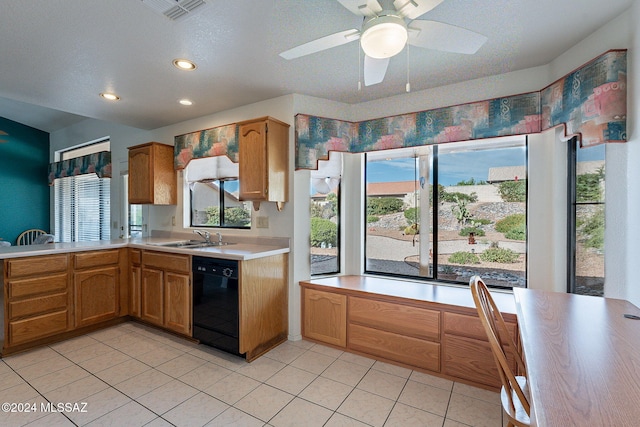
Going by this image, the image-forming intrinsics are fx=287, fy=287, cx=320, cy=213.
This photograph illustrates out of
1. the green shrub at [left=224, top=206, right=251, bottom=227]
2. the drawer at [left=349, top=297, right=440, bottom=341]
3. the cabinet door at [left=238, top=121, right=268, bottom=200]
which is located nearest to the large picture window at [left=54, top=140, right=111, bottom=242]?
the green shrub at [left=224, top=206, right=251, bottom=227]

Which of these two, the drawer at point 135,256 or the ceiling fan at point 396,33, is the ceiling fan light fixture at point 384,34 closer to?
the ceiling fan at point 396,33

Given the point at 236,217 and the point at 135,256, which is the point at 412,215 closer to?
the point at 236,217

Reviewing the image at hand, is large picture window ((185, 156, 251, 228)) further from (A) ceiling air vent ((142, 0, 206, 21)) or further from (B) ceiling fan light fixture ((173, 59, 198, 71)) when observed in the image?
(A) ceiling air vent ((142, 0, 206, 21))

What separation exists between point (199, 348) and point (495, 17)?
3.34 meters

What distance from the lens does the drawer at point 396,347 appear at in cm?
221

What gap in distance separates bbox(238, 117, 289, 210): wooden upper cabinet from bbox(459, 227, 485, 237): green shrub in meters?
1.71

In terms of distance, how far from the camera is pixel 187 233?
361cm

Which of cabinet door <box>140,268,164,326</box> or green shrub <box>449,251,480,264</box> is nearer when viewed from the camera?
green shrub <box>449,251,480,264</box>

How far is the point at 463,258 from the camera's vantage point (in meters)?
2.68

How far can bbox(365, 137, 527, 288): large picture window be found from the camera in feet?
8.14

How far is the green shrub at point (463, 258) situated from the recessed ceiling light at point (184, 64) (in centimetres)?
277

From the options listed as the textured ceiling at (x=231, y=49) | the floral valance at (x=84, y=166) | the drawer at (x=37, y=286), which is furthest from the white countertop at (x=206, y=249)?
the floral valance at (x=84, y=166)

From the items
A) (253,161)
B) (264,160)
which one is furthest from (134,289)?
(264,160)

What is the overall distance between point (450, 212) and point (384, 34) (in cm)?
196
